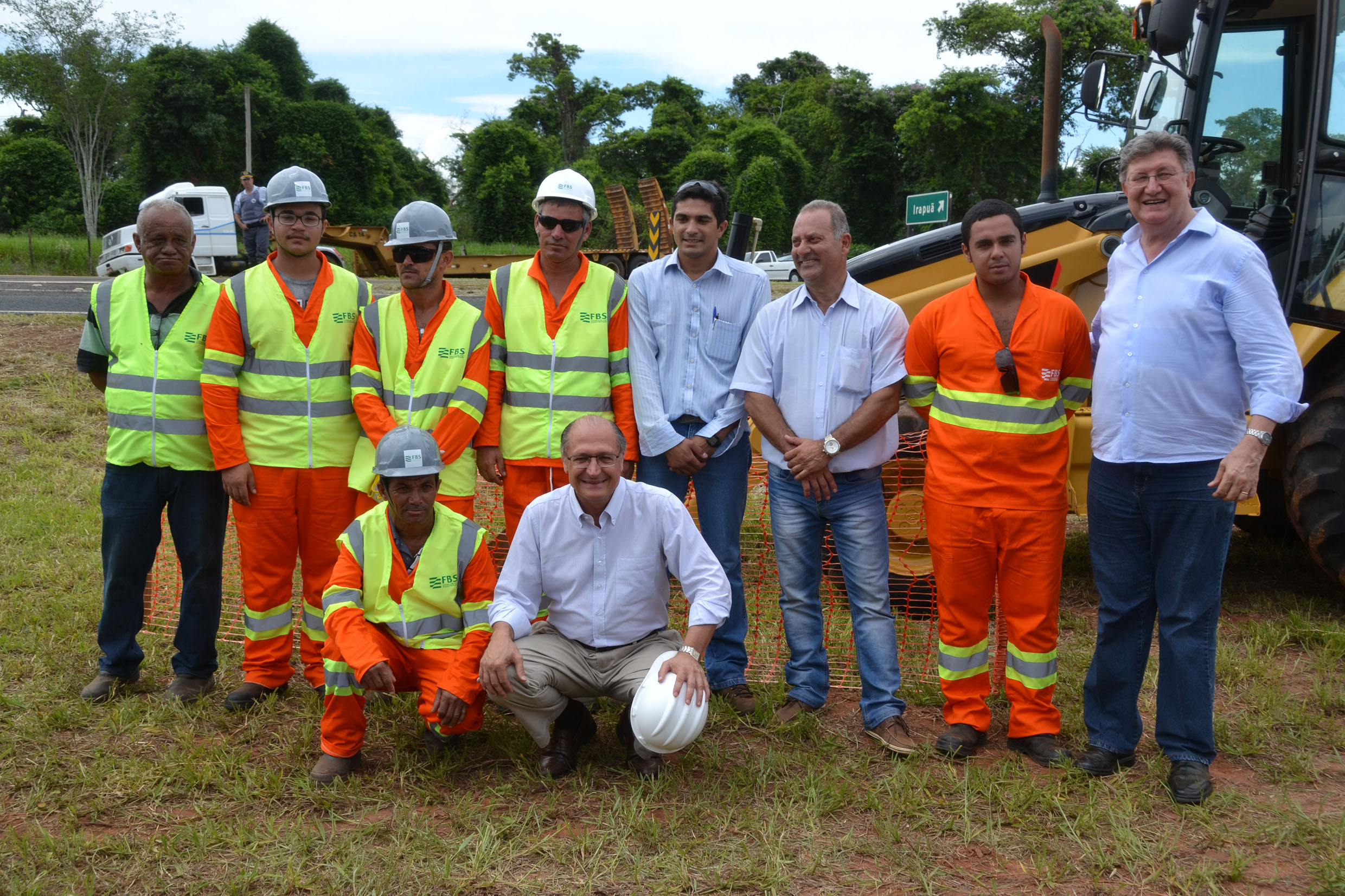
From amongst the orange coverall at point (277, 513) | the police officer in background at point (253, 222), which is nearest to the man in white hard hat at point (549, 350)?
the orange coverall at point (277, 513)

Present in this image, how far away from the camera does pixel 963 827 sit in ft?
11.2

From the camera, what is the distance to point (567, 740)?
151 inches

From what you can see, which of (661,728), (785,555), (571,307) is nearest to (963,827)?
(661,728)

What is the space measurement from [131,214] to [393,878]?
37939 millimetres

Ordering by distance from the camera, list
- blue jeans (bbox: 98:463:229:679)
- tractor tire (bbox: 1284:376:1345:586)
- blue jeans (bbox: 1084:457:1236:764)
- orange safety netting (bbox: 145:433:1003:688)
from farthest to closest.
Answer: orange safety netting (bbox: 145:433:1003:688)
tractor tire (bbox: 1284:376:1345:586)
blue jeans (bbox: 98:463:229:679)
blue jeans (bbox: 1084:457:1236:764)

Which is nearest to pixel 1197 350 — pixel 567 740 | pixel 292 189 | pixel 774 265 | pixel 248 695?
pixel 567 740

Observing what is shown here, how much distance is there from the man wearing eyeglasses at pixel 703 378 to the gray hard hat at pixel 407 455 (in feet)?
3.08

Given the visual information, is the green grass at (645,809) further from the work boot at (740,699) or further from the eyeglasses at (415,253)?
the eyeglasses at (415,253)

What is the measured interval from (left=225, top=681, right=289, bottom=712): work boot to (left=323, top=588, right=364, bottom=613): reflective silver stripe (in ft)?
2.91

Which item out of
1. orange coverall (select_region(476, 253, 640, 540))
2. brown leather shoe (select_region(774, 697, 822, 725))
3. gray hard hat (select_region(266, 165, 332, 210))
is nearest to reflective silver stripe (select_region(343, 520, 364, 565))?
orange coverall (select_region(476, 253, 640, 540))

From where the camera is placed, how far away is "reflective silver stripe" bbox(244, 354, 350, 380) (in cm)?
426

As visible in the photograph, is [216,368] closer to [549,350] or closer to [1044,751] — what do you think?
[549,350]

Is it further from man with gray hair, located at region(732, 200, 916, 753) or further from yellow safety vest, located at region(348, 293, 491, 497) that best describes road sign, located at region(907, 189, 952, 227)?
yellow safety vest, located at region(348, 293, 491, 497)

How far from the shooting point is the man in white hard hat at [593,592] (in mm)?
3688
